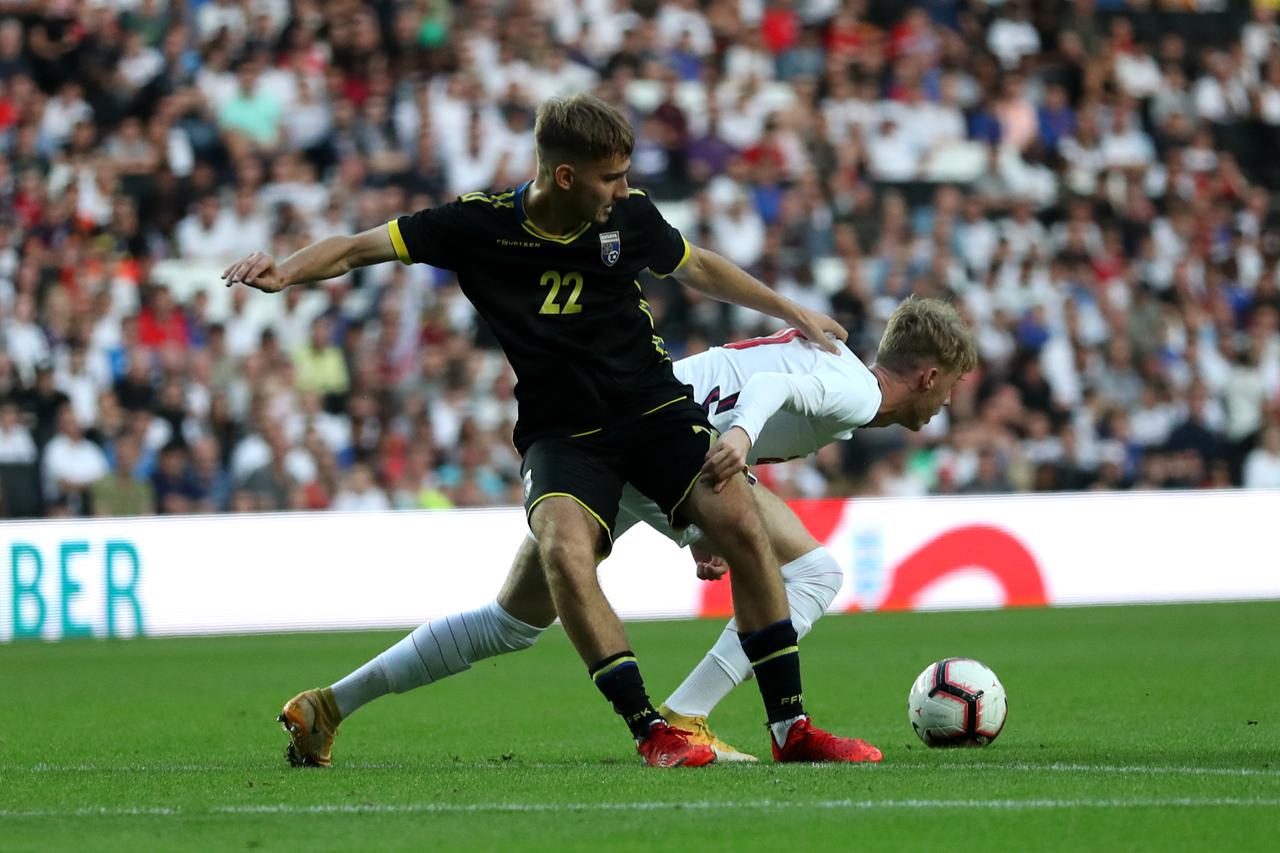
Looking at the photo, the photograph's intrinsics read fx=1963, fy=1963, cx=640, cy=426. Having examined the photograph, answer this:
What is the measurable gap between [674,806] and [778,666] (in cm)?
121

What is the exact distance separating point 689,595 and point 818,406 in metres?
9.06

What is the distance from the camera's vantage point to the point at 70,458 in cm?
1519

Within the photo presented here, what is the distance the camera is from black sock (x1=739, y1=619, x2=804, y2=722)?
6.45 m

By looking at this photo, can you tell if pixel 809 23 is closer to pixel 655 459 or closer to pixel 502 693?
pixel 502 693

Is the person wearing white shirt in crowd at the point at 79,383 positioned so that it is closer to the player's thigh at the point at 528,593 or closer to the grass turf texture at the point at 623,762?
the grass turf texture at the point at 623,762

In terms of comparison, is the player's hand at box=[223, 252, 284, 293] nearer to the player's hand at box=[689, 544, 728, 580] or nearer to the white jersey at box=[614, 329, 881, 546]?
the white jersey at box=[614, 329, 881, 546]

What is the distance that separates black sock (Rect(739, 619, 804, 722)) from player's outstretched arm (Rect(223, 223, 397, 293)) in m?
1.74

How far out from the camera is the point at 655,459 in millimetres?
6414

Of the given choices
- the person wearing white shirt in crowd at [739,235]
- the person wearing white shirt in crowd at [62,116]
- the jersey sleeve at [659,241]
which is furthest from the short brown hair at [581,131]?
the person wearing white shirt in crowd at [62,116]

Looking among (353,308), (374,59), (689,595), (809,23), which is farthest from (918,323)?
(809,23)

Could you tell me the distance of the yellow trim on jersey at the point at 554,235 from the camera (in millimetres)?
6426

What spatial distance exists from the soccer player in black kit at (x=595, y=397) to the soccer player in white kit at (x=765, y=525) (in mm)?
233

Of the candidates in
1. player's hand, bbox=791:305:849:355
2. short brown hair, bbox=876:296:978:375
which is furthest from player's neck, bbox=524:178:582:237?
short brown hair, bbox=876:296:978:375

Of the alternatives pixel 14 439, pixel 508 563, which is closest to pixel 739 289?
pixel 508 563
